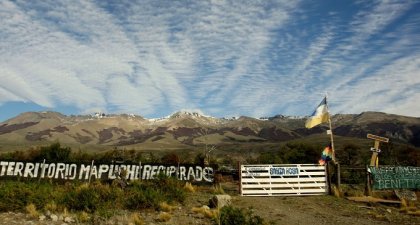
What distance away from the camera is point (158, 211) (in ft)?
59.8

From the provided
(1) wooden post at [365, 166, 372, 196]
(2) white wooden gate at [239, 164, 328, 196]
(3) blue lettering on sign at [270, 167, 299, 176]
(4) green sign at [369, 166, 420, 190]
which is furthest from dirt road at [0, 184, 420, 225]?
(4) green sign at [369, 166, 420, 190]

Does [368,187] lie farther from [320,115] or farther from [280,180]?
[320,115]

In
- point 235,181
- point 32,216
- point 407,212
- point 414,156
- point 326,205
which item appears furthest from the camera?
point 414,156

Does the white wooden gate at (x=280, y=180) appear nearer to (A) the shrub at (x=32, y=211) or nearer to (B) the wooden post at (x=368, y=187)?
(B) the wooden post at (x=368, y=187)

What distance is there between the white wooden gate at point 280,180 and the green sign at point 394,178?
282 cm

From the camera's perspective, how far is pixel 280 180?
23469mm

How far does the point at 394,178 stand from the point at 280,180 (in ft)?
20.6

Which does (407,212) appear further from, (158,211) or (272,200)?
(158,211)

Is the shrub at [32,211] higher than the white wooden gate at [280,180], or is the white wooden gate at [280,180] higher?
the white wooden gate at [280,180]

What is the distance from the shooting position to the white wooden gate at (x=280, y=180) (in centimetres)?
2338

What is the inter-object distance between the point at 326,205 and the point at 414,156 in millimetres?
38373

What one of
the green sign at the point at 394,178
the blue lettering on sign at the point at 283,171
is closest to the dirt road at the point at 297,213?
the blue lettering on sign at the point at 283,171

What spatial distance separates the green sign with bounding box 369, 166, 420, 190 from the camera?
923 inches

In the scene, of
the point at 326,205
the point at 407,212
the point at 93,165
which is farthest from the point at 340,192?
the point at 93,165
